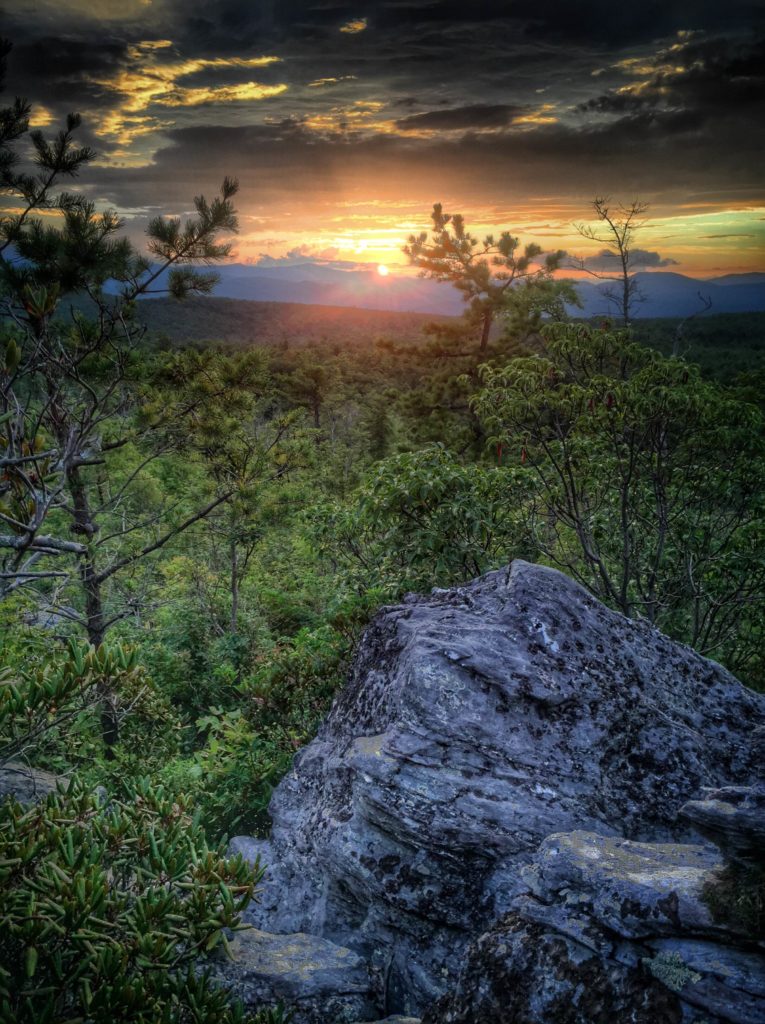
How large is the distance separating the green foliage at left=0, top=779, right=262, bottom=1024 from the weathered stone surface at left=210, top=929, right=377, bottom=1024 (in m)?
0.30

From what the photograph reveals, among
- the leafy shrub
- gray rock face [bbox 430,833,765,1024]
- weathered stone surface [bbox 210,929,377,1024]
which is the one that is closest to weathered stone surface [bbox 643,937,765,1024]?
gray rock face [bbox 430,833,765,1024]

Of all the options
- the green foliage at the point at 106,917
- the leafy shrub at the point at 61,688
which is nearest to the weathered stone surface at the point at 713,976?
the green foliage at the point at 106,917

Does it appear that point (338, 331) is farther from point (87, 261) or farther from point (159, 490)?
point (87, 261)

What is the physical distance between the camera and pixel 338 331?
11981 cm

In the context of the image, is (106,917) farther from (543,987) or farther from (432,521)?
(432,521)

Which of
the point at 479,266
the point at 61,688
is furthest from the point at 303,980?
the point at 479,266

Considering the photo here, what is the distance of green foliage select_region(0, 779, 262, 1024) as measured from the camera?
3570 millimetres

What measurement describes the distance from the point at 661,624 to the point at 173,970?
332 inches

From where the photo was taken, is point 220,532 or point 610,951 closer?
point 610,951

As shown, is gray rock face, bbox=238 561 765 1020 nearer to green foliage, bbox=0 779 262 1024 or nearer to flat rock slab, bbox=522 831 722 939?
flat rock slab, bbox=522 831 722 939

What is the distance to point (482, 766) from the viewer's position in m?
4.94

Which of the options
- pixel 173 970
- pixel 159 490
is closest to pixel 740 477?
pixel 173 970

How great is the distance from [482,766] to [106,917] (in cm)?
280

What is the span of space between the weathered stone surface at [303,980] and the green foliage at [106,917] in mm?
301
